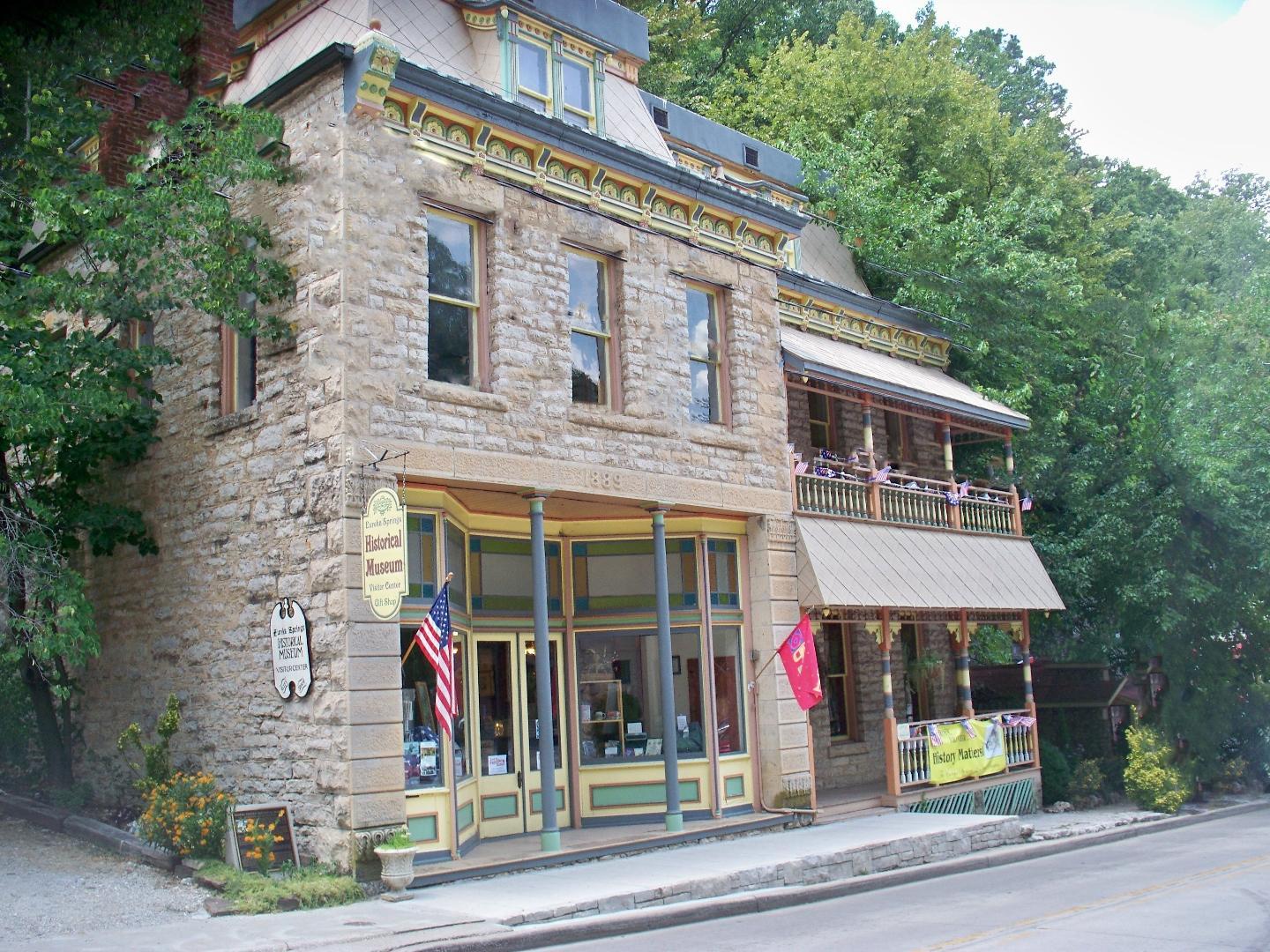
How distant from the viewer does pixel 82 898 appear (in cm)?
1148

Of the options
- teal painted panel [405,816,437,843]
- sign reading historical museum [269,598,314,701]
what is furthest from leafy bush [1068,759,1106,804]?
sign reading historical museum [269,598,314,701]

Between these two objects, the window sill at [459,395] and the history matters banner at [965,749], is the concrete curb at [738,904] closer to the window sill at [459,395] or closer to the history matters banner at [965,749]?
the history matters banner at [965,749]

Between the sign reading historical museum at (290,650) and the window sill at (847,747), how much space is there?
11101 millimetres

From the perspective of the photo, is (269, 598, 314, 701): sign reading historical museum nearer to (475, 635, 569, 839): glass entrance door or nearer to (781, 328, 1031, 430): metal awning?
(475, 635, 569, 839): glass entrance door

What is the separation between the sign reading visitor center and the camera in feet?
37.7

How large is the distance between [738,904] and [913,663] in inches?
430

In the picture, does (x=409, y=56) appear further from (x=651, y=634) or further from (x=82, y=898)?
(x=82, y=898)

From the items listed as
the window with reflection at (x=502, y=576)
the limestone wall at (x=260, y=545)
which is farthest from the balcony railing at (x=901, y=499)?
the limestone wall at (x=260, y=545)

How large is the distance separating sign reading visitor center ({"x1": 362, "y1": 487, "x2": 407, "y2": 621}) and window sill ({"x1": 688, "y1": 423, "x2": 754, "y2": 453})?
5771 millimetres

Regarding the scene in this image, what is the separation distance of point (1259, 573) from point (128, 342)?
20.5 m

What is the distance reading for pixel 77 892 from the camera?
11695 millimetres

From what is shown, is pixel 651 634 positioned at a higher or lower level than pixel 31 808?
higher

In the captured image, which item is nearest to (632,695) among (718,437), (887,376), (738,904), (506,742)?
(506,742)

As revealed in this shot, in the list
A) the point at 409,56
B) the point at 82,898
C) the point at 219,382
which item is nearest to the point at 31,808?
the point at 82,898
